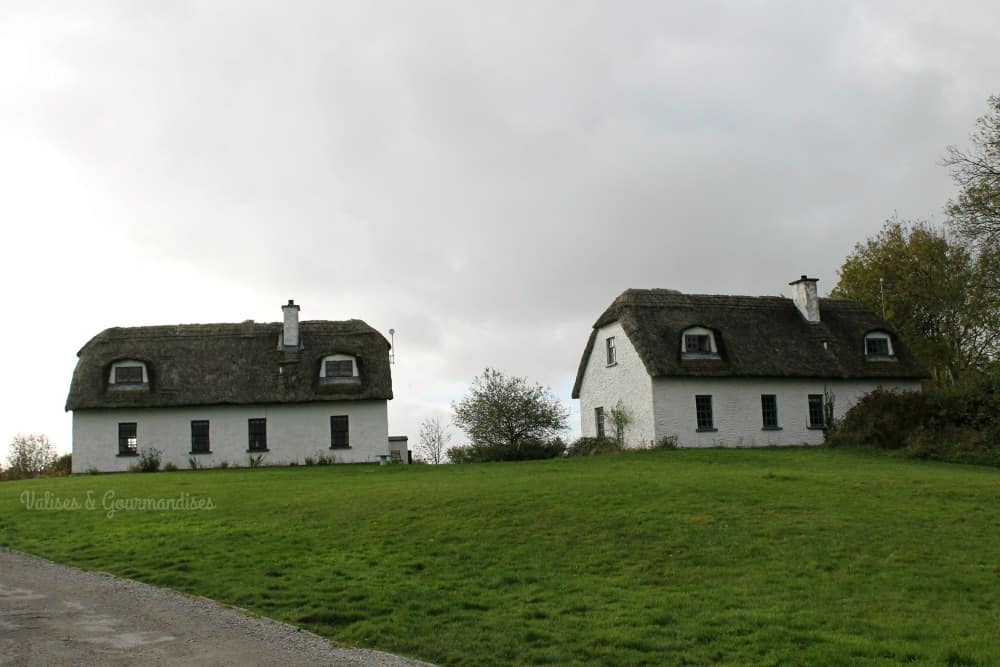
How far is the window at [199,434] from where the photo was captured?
3847cm

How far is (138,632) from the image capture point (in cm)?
988

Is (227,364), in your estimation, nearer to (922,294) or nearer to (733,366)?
(733,366)

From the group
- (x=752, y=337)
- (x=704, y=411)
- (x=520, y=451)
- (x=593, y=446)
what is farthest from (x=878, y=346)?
(x=520, y=451)

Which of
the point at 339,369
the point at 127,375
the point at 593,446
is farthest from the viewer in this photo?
the point at 339,369

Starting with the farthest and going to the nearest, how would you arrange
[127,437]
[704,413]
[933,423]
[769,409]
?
[769,409] → [127,437] → [704,413] → [933,423]

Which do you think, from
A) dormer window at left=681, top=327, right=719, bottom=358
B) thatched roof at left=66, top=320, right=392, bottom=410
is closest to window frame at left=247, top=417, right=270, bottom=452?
thatched roof at left=66, top=320, right=392, bottom=410

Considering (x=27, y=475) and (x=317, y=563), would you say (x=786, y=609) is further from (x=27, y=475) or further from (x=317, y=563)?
(x=27, y=475)

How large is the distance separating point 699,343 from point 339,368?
15.5 m

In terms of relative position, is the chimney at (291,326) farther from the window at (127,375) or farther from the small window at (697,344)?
the small window at (697,344)

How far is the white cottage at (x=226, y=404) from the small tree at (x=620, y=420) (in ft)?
32.3

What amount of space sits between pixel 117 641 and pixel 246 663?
174cm

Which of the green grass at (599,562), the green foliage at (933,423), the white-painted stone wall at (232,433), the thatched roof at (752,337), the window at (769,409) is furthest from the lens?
the window at (769,409)

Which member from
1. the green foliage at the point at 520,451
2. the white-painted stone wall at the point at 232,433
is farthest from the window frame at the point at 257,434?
the green foliage at the point at 520,451

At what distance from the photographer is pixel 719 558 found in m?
13.4
